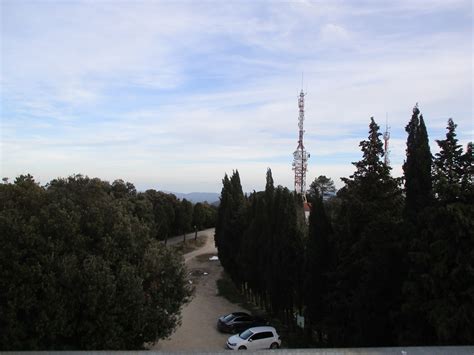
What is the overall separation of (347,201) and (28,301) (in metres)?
10.9

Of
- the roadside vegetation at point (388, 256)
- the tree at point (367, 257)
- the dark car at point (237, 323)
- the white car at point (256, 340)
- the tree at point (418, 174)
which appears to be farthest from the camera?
the dark car at point (237, 323)

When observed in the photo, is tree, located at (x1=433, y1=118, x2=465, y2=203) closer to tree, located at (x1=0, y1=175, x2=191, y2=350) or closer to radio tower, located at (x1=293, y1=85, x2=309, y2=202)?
tree, located at (x1=0, y1=175, x2=191, y2=350)

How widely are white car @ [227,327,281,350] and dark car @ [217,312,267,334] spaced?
2.88 metres

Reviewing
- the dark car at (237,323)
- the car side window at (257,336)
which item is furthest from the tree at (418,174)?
the dark car at (237,323)

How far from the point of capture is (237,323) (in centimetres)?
2328

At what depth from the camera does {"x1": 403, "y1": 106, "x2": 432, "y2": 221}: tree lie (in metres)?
13.1

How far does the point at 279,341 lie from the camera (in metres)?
20.6

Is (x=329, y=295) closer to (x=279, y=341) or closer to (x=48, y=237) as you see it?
(x=279, y=341)

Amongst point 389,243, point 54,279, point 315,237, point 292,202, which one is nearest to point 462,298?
point 389,243

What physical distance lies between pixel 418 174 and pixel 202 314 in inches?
721

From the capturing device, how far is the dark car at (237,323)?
76.1ft

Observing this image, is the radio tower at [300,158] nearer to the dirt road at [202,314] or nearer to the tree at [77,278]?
the dirt road at [202,314]

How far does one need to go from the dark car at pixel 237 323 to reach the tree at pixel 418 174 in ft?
41.3

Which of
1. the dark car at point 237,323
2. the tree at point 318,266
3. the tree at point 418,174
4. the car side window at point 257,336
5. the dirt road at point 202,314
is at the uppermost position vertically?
the tree at point 418,174
